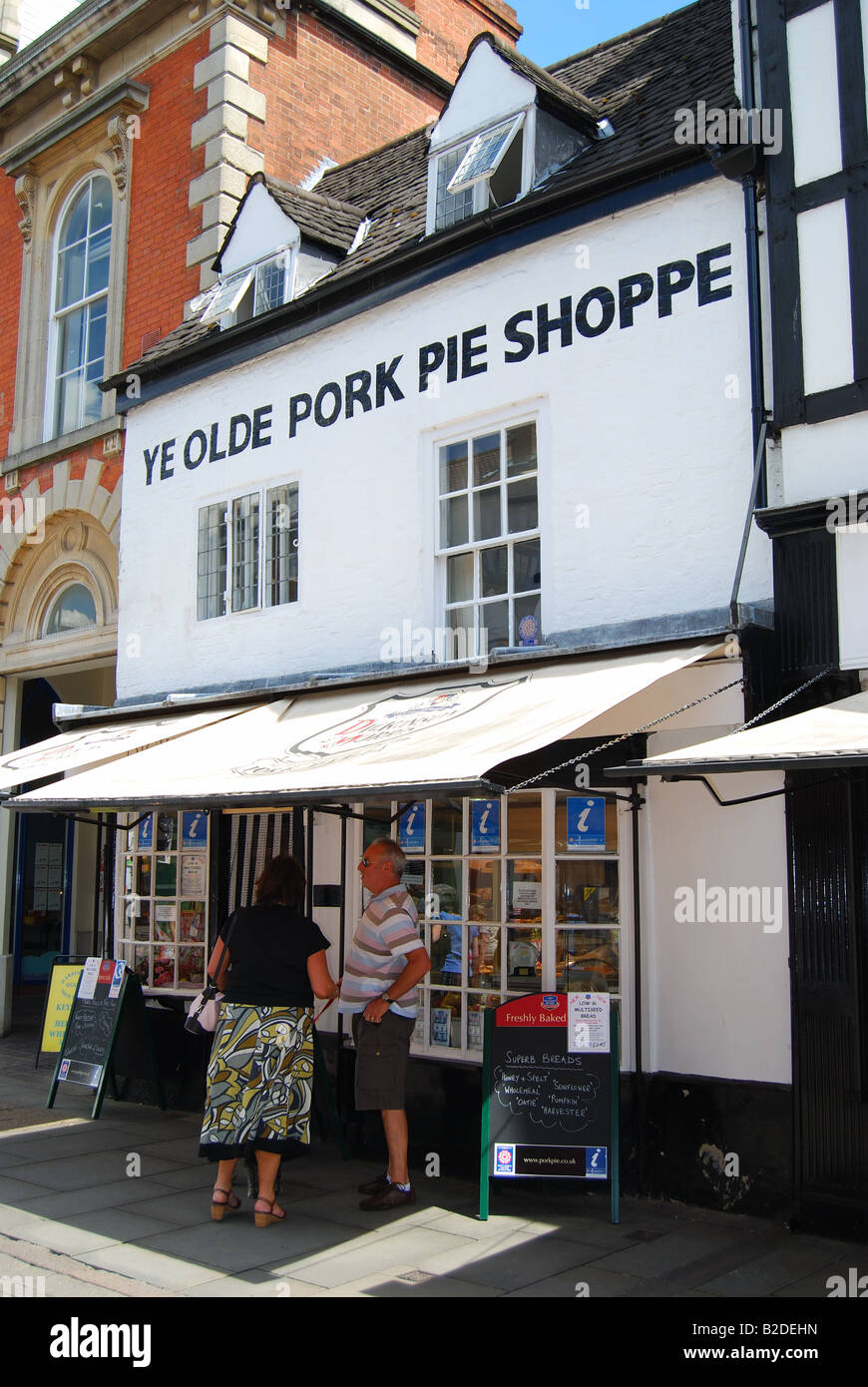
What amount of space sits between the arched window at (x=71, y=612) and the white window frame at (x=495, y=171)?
221 inches

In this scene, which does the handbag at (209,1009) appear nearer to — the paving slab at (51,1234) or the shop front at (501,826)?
the shop front at (501,826)

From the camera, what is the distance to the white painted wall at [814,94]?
628 centimetres

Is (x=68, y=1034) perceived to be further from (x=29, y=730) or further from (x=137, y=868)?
(x=29, y=730)

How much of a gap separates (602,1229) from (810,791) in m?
2.44

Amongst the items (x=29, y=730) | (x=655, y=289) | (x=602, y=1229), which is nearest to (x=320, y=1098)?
(x=602, y=1229)

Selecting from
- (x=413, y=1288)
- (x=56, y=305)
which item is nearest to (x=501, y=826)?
(x=413, y=1288)

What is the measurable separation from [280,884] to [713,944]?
2.32 m

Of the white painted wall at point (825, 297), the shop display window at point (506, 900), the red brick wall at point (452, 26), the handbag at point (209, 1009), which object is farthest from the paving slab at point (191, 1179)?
the red brick wall at point (452, 26)

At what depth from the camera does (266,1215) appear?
19.6 feet

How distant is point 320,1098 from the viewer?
26.3 ft

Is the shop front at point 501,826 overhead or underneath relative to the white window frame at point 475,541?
underneath

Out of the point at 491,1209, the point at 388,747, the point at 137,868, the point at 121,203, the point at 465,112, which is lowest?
the point at 491,1209

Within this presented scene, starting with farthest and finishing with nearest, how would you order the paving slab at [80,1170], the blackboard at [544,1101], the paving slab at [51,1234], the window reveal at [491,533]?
1. the window reveal at [491,533]
2. the paving slab at [80,1170]
3. the blackboard at [544,1101]
4. the paving slab at [51,1234]

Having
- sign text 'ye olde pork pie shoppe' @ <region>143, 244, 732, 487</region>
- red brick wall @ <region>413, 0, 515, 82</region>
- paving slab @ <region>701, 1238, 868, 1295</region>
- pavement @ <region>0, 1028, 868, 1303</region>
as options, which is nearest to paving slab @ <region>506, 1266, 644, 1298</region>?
pavement @ <region>0, 1028, 868, 1303</region>
